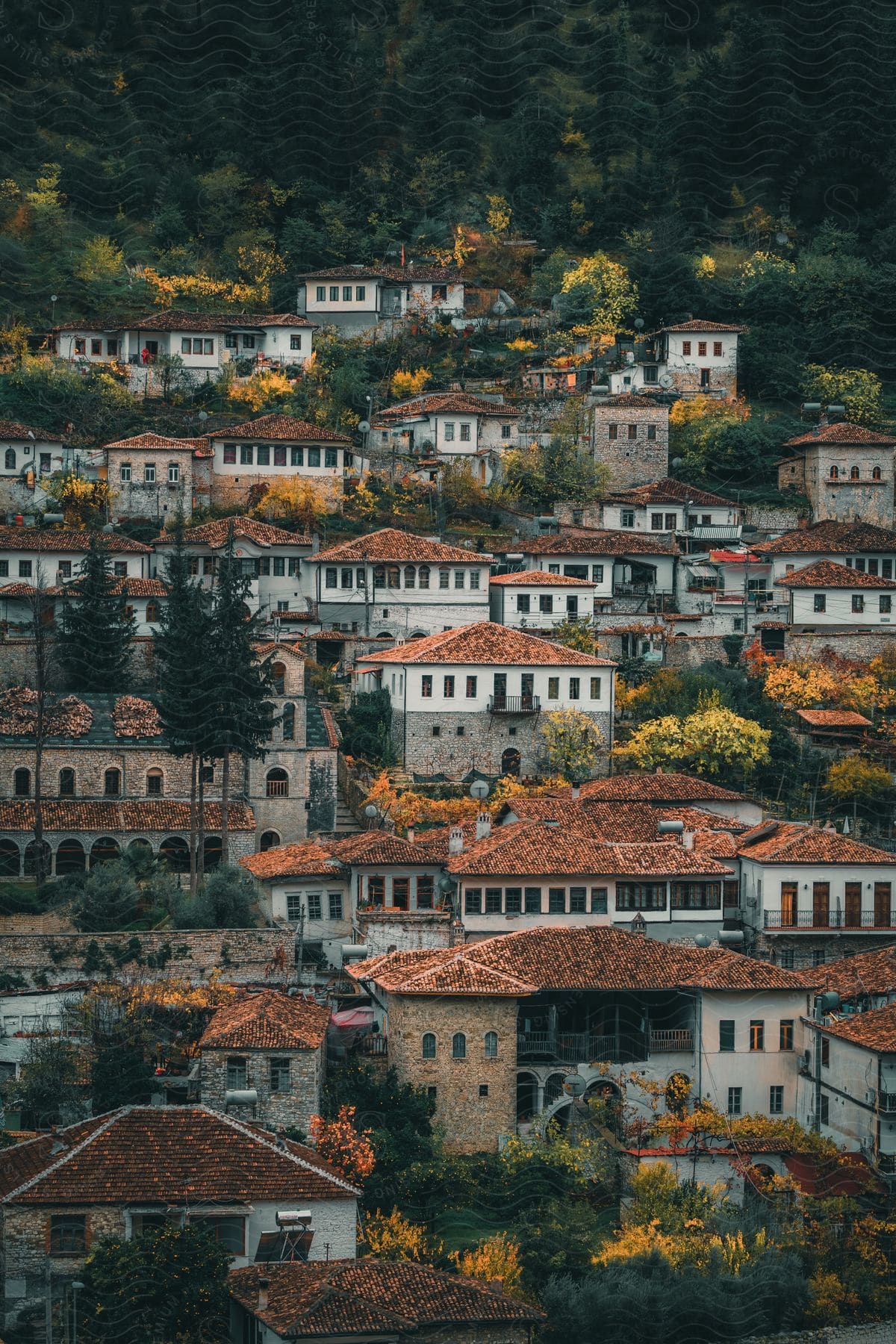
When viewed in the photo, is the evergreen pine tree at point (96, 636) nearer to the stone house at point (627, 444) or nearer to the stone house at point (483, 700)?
the stone house at point (483, 700)

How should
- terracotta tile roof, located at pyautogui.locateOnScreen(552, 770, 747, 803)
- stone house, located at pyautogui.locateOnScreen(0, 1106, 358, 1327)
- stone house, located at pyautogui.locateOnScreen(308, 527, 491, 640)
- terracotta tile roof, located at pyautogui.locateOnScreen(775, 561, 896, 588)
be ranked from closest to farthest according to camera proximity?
stone house, located at pyautogui.locateOnScreen(0, 1106, 358, 1327)
terracotta tile roof, located at pyautogui.locateOnScreen(552, 770, 747, 803)
terracotta tile roof, located at pyautogui.locateOnScreen(775, 561, 896, 588)
stone house, located at pyautogui.locateOnScreen(308, 527, 491, 640)

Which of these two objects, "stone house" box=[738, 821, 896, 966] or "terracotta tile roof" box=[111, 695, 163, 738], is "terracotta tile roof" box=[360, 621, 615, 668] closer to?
"terracotta tile roof" box=[111, 695, 163, 738]

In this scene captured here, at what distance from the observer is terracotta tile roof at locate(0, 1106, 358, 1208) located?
35.8 metres

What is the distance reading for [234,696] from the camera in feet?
167

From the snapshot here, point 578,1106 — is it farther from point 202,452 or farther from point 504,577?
point 202,452

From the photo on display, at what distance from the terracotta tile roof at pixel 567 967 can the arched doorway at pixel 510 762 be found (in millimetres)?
11737

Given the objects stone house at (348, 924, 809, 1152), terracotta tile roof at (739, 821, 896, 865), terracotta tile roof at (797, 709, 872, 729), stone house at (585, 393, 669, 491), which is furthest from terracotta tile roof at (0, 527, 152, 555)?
stone house at (348, 924, 809, 1152)

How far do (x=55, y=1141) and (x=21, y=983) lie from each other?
725 cm

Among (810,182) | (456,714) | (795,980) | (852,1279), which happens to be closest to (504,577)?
(456,714)

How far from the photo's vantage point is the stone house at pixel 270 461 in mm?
69500

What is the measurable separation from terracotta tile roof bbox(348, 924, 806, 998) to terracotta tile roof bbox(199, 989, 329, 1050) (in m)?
1.34

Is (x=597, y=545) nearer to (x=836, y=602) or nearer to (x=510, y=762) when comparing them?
(x=836, y=602)

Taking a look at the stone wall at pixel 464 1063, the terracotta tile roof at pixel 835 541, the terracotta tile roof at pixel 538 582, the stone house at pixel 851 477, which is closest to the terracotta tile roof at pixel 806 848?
the stone wall at pixel 464 1063

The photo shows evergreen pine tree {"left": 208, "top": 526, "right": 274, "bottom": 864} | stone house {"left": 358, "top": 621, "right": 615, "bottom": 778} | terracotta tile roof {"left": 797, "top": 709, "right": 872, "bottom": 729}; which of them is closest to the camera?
evergreen pine tree {"left": 208, "top": 526, "right": 274, "bottom": 864}
